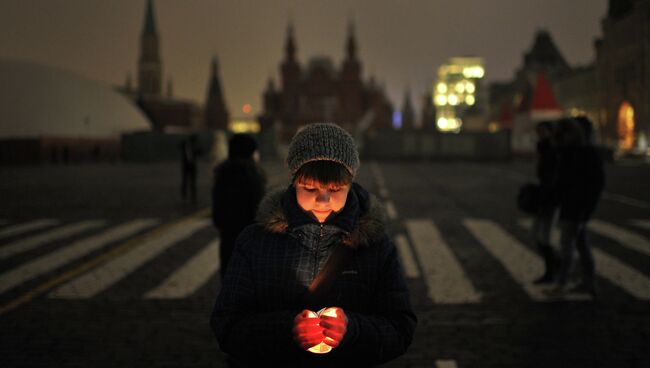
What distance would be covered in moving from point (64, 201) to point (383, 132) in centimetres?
3930

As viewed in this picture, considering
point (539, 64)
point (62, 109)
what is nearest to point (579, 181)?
point (62, 109)

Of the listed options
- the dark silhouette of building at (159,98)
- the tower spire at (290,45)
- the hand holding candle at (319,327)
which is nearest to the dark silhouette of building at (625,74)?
the hand holding candle at (319,327)

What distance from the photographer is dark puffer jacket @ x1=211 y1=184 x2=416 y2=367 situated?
7.73ft

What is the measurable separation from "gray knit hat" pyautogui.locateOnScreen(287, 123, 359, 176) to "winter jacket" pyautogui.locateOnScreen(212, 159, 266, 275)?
3191 mm

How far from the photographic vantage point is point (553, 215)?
23.6 feet

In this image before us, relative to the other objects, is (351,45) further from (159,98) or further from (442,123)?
(442,123)

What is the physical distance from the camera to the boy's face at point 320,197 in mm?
2361

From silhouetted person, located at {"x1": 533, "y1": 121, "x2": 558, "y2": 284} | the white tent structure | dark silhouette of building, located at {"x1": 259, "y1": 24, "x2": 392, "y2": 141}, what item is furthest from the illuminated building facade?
dark silhouette of building, located at {"x1": 259, "y1": 24, "x2": 392, "y2": 141}

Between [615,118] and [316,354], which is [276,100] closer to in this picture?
[615,118]

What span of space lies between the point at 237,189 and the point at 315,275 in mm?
3316

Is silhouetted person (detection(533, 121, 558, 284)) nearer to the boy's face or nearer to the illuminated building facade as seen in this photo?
the boy's face

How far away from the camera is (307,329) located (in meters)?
2.18

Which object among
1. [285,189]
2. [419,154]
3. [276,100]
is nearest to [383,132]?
[419,154]

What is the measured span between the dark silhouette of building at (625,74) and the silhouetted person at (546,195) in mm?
51211
